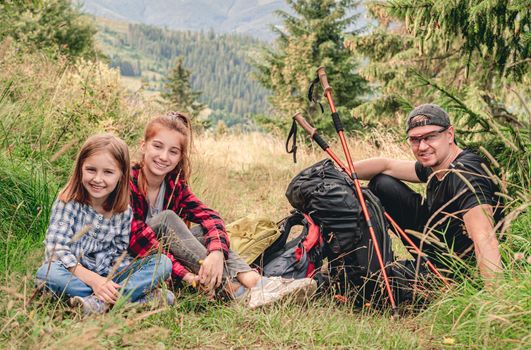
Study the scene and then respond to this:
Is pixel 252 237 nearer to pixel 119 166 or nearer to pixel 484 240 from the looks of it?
pixel 119 166

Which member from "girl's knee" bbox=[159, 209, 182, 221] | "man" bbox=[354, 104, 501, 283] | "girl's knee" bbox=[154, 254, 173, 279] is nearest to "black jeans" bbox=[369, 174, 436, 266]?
"man" bbox=[354, 104, 501, 283]

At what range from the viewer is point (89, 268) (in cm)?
320

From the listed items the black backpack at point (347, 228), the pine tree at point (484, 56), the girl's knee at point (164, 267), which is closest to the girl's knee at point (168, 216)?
the girl's knee at point (164, 267)

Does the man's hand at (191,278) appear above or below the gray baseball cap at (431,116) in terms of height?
below

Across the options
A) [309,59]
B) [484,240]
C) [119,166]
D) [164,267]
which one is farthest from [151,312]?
[309,59]

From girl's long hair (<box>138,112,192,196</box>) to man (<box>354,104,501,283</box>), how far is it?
4.71ft

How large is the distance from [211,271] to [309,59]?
18.9 meters

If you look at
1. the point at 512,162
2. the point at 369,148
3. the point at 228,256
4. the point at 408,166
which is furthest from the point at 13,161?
the point at 369,148

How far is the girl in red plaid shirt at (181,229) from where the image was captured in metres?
3.38

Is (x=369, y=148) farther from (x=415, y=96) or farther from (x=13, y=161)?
(x=13, y=161)

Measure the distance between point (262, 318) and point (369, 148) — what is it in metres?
7.01

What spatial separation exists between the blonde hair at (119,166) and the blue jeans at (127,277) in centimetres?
41

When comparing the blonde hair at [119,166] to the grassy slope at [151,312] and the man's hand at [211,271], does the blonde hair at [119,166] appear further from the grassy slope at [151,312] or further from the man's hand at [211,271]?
the man's hand at [211,271]

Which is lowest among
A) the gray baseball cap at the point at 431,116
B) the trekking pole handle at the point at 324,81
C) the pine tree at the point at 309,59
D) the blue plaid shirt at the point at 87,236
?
the blue plaid shirt at the point at 87,236
